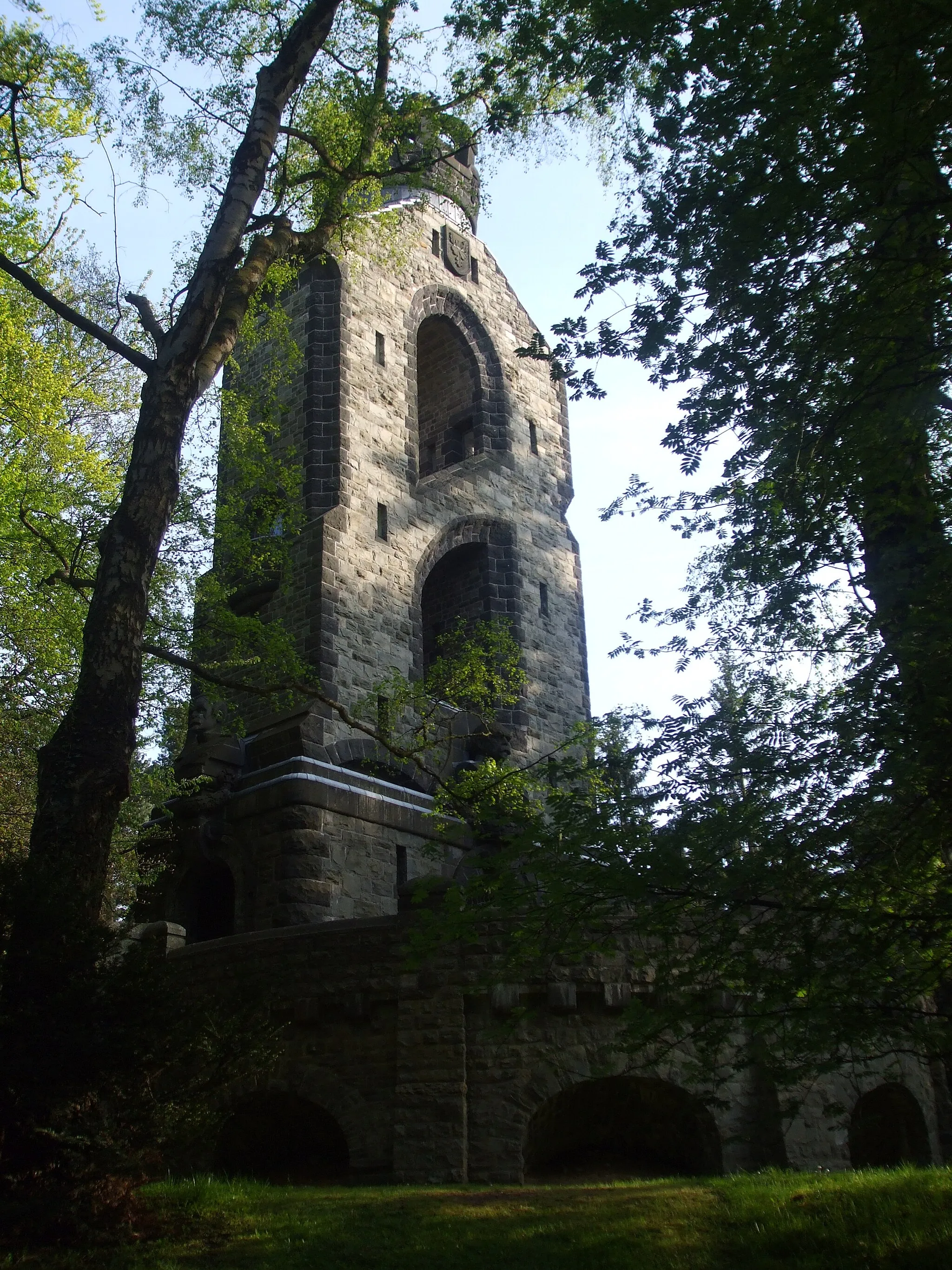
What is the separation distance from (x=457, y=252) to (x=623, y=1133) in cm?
1802

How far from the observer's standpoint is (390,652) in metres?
17.7

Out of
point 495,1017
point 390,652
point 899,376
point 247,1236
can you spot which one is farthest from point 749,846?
point 390,652

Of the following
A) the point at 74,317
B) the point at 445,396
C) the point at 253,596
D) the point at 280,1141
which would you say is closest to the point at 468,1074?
the point at 280,1141

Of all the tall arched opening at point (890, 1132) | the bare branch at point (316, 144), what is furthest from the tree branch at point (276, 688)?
the bare branch at point (316, 144)

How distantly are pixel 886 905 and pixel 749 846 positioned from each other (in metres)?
0.82

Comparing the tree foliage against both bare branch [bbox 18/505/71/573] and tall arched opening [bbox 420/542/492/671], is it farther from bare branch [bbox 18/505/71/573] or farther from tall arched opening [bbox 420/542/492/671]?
tall arched opening [bbox 420/542/492/671]

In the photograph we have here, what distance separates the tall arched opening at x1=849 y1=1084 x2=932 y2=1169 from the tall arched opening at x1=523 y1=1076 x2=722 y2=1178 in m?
2.03

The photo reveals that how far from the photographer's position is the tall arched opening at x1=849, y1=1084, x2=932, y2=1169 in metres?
11.3

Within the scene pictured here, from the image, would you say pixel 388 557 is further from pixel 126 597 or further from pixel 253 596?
pixel 126 597

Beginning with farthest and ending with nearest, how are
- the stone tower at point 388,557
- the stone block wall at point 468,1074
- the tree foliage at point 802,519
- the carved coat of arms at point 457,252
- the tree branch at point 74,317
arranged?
1. the carved coat of arms at point 457,252
2. the stone tower at point 388,557
3. the tree branch at point 74,317
4. the stone block wall at point 468,1074
5. the tree foliage at point 802,519

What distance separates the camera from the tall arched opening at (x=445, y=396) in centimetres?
2256

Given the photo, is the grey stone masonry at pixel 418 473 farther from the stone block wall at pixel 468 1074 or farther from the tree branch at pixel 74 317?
the tree branch at pixel 74 317

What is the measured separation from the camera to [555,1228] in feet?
23.2

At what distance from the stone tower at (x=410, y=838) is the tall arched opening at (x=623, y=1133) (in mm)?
26
